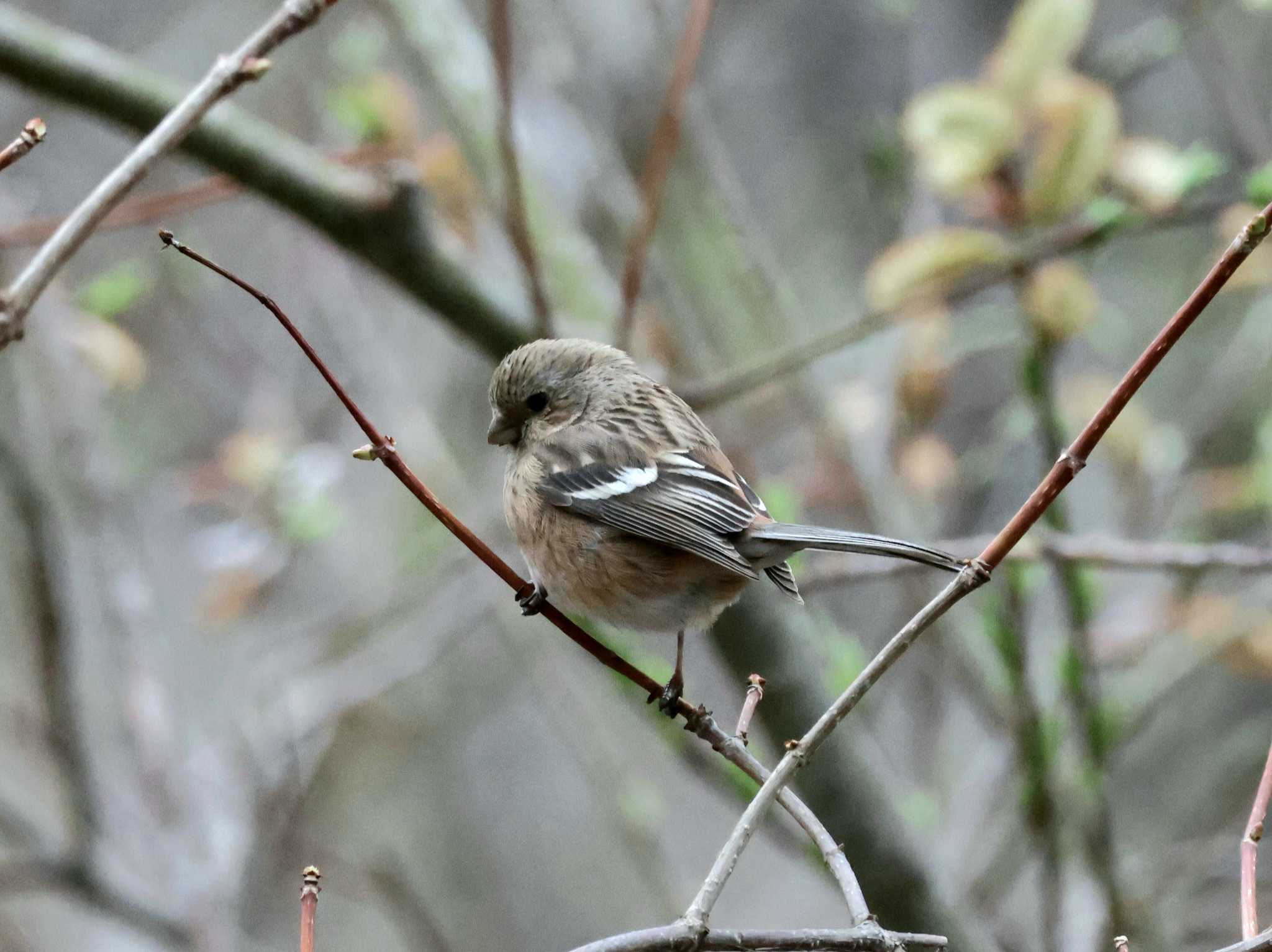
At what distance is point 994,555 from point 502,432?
50.6 inches

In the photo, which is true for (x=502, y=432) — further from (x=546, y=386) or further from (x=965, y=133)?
(x=965, y=133)

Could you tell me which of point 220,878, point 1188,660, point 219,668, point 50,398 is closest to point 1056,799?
A: point 1188,660

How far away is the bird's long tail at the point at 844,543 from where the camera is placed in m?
1.56

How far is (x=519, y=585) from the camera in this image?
1713mm

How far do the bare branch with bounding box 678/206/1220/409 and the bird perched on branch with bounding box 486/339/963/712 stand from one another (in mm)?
451

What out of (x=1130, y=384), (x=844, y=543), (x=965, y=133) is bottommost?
(x=1130, y=384)

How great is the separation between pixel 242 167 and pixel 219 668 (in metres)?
4.53

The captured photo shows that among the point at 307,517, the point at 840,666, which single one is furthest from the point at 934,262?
the point at 307,517

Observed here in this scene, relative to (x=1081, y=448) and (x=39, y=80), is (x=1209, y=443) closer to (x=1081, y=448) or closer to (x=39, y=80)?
(x=1081, y=448)

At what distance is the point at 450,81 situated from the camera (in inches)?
148

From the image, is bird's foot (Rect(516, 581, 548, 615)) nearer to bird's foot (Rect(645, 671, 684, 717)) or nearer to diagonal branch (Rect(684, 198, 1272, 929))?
bird's foot (Rect(645, 671, 684, 717))

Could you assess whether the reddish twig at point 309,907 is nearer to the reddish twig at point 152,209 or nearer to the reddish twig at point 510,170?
the reddish twig at point 510,170

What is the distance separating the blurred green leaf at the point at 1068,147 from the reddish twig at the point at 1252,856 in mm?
1570

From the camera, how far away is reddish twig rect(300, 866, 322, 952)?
1.27 m
